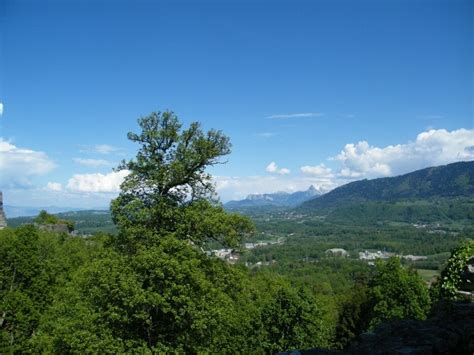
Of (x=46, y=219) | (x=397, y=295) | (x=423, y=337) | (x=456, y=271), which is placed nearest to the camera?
(x=423, y=337)

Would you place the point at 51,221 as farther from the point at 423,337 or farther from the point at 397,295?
the point at 423,337

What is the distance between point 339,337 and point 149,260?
50188 millimetres

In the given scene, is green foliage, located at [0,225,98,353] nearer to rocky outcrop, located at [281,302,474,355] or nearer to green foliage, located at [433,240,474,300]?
green foliage, located at [433,240,474,300]

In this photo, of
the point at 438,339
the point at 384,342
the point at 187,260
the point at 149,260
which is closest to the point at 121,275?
the point at 149,260

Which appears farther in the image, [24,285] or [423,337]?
[24,285]

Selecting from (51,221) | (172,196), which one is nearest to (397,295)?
(172,196)

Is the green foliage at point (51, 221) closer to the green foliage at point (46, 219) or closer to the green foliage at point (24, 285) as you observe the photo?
the green foliage at point (46, 219)

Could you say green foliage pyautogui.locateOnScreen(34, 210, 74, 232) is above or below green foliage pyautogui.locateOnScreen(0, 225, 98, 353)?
above

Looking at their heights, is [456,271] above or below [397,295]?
above

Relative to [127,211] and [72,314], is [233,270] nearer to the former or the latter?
[127,211]

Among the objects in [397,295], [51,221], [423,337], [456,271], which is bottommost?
[397,295]

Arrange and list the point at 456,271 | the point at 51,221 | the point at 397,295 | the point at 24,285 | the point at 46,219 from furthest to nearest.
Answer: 1. the point at 46,219
2. the point at 51,221
3. the point at 397,295
4. the point at 24,285
5. the point at 456,271

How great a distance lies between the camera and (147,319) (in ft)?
60.1

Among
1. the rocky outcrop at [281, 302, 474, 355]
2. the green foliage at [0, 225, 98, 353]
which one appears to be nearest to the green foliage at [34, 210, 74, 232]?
the green foliage at [0, 225, 98, 353]
